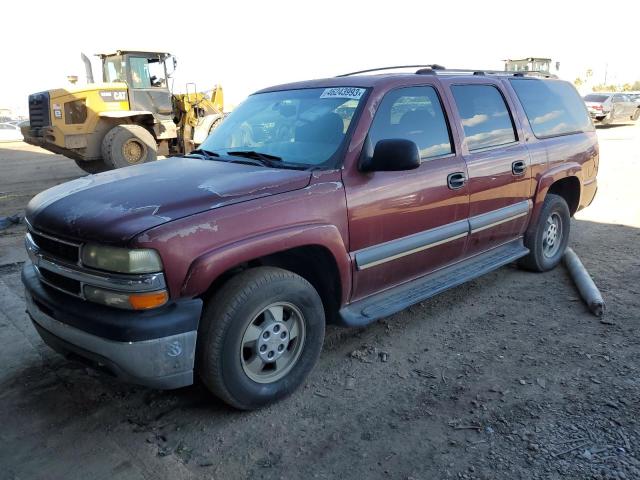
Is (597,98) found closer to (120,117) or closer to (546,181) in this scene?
(120,117)

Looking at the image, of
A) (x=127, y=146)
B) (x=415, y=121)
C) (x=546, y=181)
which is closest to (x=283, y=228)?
(x=415, y=121)

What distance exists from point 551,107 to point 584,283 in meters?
1.76

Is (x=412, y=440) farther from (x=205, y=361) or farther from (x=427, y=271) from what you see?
(x=427, y=271)

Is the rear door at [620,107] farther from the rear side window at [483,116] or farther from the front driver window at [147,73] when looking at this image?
the rear side window at [483,116]

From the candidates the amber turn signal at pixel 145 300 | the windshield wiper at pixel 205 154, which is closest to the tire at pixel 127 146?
the windshield wiper at pixel 205 154

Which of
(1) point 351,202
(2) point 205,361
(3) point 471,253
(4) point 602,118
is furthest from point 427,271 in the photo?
(4) point 602,118

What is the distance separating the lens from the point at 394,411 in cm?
304

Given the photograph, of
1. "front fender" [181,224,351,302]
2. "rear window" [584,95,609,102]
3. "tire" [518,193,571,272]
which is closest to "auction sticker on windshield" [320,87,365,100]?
"front fender" [181,224,351,302]

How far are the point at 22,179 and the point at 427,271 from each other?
478 inches

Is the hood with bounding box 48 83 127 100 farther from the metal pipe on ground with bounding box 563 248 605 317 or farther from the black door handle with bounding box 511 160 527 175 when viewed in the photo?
the metal pipe on ground with bounding box 563 248 605 317

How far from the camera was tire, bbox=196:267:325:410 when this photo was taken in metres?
2.77

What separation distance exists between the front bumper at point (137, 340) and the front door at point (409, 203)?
121cm

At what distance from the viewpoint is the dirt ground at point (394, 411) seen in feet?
8.53

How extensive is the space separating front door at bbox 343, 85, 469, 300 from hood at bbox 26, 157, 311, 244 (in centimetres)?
51
